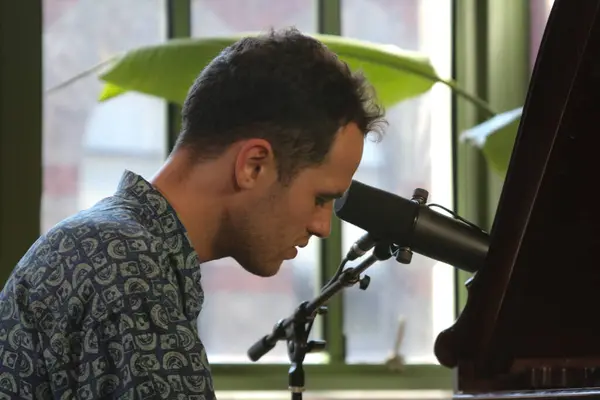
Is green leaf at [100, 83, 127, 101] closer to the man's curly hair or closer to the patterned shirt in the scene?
the man's curly hair

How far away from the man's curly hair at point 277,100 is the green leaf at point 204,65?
0.85m

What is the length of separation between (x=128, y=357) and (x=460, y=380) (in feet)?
1.48

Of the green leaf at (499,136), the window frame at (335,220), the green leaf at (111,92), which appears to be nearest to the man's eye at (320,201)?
the green leaf at (499,136)

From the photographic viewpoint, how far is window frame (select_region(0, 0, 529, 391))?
2.33 meters

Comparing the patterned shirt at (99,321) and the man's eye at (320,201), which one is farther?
the man's eye at (320,201)

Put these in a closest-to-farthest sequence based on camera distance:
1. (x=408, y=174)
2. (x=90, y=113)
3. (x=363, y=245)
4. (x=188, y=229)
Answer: (x=188, y=229) → (x=363, y=245) → (x=90, y=113) → (x=408, y=174)

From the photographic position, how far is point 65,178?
2.45 m

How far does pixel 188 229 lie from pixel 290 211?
13 centimetres

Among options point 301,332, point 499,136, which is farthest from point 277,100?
point 499,136

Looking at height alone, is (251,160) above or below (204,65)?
below

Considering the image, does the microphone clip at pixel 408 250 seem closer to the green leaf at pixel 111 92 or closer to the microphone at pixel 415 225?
the microphone at pixel 415 225

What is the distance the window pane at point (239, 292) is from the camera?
2506 mm

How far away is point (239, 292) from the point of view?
2.51 metres

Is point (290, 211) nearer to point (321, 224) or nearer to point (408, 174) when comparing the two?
point (321, 224)
